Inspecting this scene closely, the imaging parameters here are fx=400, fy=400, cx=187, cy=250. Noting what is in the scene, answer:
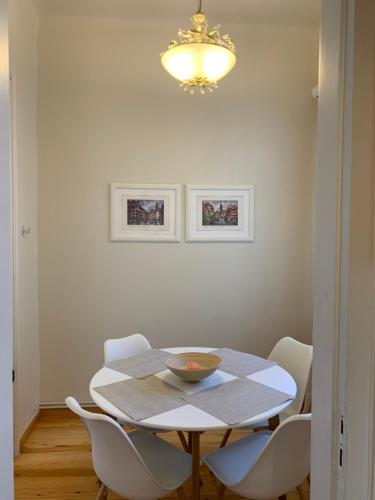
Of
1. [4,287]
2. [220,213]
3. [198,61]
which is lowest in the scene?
[4,287]

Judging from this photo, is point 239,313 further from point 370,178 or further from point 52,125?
point 370,178

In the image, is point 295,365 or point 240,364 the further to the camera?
point 295,365

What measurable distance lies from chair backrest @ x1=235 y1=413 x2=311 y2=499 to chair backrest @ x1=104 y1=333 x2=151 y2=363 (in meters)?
1.08

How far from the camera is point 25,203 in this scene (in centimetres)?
288

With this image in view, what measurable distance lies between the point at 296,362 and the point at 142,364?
0.90 m

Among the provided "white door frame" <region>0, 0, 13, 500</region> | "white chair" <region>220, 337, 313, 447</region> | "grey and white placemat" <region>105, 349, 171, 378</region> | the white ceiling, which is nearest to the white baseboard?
"grey and white placemat" <region>105, 349, 171, 378</region>

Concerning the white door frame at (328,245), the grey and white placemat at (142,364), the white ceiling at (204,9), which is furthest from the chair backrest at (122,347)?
the white ceiling at (204,9)

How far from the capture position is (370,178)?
708 mm

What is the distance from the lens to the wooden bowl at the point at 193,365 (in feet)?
6.20

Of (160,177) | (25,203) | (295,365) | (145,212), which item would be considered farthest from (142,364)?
(160,177)

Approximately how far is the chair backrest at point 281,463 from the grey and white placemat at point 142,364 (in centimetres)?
72

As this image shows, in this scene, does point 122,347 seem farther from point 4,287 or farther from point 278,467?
point 4,287

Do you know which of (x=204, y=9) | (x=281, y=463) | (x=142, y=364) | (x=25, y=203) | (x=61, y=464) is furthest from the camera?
(x=204, y=9)

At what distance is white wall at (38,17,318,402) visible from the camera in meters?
3.15
